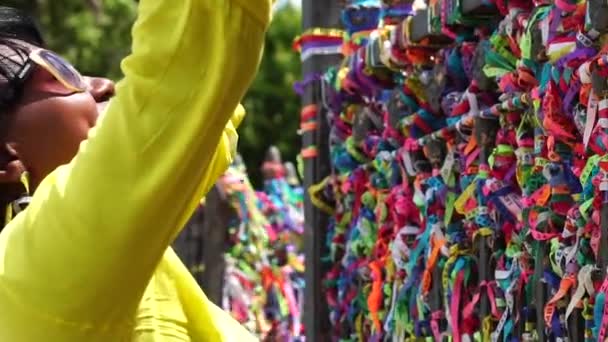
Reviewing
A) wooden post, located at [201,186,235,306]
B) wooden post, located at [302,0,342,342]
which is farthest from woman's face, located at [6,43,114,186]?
wooden post, located at [201,186,235,306]

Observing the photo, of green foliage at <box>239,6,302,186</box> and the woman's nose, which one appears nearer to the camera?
the woman's nose

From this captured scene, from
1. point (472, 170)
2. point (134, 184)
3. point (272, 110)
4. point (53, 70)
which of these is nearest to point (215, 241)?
point (472, 170)

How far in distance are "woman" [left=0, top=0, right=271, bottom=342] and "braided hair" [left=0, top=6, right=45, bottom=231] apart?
0.29 meters

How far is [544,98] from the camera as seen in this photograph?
2926 mm

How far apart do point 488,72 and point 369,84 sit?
125 centimetres

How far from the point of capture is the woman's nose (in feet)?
7.66

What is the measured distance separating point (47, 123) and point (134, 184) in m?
0.56

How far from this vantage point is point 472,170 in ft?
11.4

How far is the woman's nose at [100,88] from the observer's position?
2.34 m

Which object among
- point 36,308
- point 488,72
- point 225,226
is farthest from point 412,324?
point 225,226

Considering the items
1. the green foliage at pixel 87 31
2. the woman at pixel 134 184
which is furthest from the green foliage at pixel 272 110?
the woman at pixel 134 184

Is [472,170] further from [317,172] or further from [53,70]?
[317,172]

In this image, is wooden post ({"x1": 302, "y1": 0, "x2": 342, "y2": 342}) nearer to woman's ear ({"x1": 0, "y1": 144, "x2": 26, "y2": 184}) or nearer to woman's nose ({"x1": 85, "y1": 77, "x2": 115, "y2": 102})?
woman's nose ({"x1": 85, "y1": 77, "x2": 115, "y2": 102})

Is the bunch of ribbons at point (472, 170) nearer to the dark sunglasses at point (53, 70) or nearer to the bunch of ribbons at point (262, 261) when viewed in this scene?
the dark sunglasses at point (53, 70)
